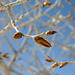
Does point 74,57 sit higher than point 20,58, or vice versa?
point 74,57

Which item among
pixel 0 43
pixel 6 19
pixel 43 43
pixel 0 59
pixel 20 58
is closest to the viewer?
pixel 43 43

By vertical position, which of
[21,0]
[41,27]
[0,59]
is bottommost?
[0,59]

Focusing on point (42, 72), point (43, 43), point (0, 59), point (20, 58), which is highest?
point (20, 58)

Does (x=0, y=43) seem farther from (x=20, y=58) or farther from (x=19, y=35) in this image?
(x=19, y=35)

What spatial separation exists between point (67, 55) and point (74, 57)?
0.22 metres

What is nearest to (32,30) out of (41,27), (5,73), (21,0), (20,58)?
(41,27)

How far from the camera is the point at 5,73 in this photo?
1150mm

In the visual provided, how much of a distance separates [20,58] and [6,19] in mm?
864

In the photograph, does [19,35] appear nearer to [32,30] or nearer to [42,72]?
[42,72]

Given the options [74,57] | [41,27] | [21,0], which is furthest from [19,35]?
[74,57]

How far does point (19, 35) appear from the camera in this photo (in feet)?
2.08

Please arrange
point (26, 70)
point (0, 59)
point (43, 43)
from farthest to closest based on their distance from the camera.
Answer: point (26, 70)
point (0, 59)
point (43, 43)

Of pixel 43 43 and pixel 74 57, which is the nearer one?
pixel 43 43

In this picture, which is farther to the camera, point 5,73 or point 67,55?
point 67,55
